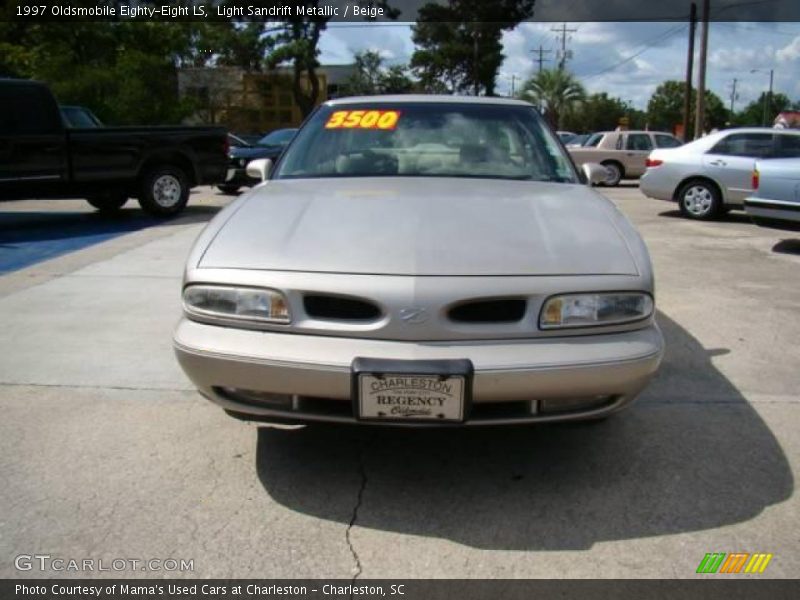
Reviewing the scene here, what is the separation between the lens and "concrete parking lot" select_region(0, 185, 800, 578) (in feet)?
8.44

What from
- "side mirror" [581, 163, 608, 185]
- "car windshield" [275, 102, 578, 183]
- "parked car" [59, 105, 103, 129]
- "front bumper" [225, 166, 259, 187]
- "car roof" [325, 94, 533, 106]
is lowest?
"front bumper" [225, 166, 259, 187]

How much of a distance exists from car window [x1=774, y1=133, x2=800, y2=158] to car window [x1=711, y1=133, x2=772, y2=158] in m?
0.11

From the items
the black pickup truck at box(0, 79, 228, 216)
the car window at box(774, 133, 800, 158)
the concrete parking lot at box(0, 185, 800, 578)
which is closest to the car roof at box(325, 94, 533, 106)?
the concrete parking lot at box(0, 185, 800, 578)

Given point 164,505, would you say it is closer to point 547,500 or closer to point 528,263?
point 547,500

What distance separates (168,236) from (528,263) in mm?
7503

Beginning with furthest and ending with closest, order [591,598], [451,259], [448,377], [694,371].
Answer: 1. [694,371]
2. [451,259]
3. [448,377]
4. [591,598]

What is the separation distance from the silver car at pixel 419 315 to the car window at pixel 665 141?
1703 cm

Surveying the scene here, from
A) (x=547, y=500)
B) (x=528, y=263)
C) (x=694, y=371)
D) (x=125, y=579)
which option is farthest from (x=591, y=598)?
(x=694, y=371)

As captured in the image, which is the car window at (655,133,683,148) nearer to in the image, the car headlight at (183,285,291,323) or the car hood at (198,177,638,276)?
the car hood at (198,177,638,276)

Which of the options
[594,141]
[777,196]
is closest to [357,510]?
[777,196]

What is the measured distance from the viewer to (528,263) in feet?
9.11

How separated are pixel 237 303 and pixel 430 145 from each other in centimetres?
174

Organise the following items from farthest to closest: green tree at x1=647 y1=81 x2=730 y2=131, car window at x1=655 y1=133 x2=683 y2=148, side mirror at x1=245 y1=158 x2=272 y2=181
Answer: green tree at x1=647 y1=81 x2=730 y2=131 → car window at x1=655 y1=133 x2=683 y2=148 → side mirror at x1=245 y1=158 x2=272 y2=181

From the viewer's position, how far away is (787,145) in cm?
1121
